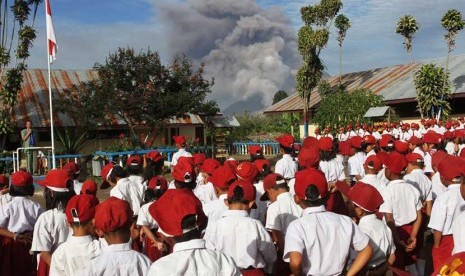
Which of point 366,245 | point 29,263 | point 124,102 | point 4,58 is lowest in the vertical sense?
point 29,263

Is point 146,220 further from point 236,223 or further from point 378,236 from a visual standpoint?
point 378,236

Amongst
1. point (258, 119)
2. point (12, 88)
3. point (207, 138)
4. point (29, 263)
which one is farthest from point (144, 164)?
point (258, 119)

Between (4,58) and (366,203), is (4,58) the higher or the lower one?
the higher one

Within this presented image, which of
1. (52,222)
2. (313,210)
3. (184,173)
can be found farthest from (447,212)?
(52,222)

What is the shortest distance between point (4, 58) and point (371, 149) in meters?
18.6

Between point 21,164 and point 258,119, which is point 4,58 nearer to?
point 21,164

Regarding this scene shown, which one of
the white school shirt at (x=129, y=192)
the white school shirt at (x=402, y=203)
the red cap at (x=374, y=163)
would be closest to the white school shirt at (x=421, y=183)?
the red cap at (x=374, y=163)

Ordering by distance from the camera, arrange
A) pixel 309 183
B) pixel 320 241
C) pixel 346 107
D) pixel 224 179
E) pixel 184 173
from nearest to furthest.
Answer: pixel 320 241 → pixel 309 183 → pixel 224 179 → pixel 184 173 → pixel 346 107

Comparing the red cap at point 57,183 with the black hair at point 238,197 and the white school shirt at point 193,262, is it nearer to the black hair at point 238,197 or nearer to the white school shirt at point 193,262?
the black hair at point 238,197

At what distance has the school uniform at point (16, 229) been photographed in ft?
16.3

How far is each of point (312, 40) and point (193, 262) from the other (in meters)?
27.3

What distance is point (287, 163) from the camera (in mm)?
7203

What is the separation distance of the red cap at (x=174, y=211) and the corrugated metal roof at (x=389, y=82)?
23.8 meters

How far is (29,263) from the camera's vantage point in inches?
202
